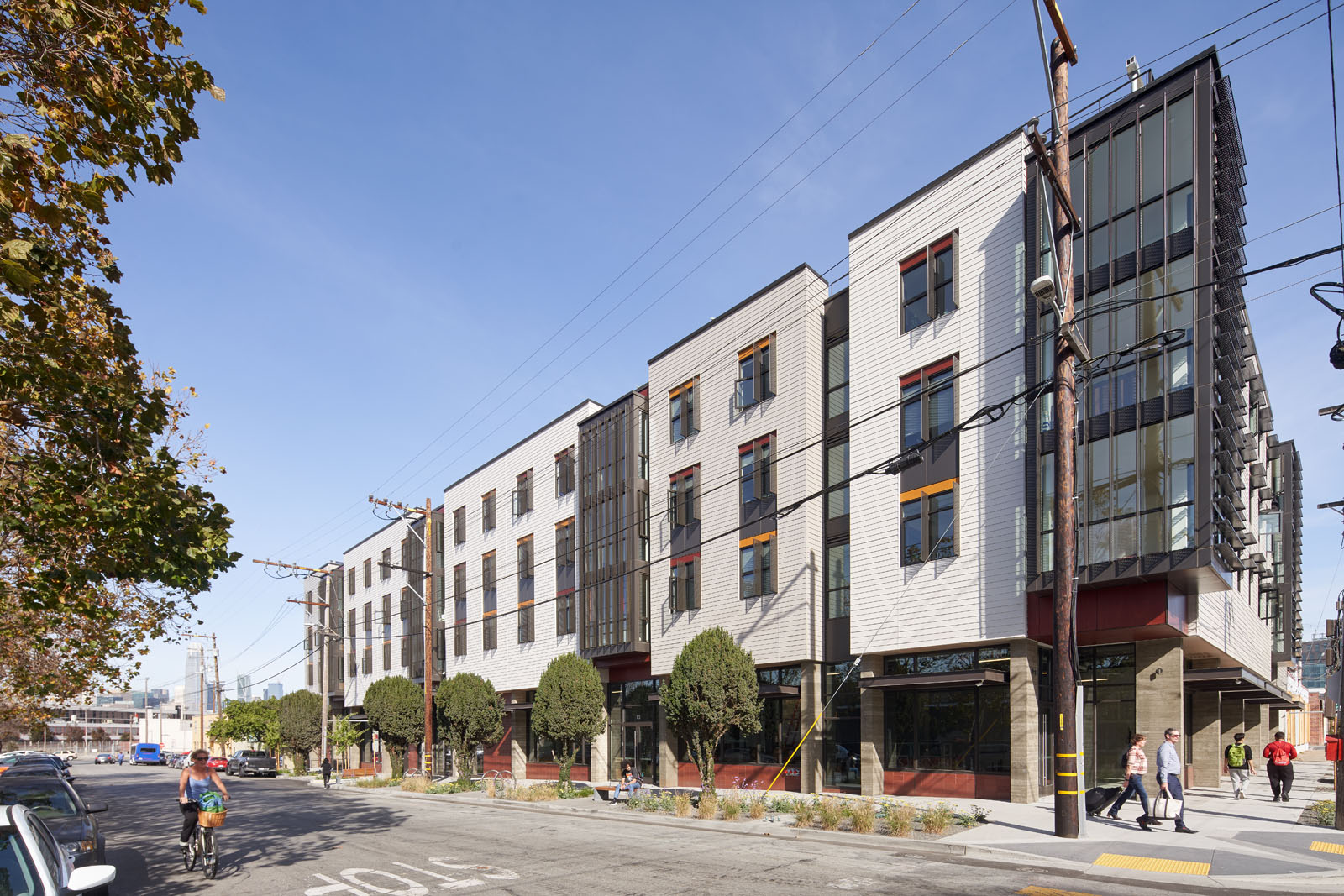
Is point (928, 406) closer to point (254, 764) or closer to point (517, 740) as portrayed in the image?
point (517, 740)

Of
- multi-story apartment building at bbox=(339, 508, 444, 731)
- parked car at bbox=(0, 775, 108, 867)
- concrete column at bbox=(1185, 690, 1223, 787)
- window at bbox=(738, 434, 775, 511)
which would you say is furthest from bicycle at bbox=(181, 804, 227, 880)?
multi-story apartment building at bbox=(339, 508, 444, 731)

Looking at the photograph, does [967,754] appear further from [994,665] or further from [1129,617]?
[1129,617]

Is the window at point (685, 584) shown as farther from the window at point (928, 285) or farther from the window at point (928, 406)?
the window at point (928, 285)

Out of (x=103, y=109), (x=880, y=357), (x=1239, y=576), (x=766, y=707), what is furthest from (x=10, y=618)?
(x=1239, y=576)

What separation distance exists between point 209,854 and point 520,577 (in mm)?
30551

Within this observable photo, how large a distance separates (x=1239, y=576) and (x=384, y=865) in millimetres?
26061

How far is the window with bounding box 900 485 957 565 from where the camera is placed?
23.5m

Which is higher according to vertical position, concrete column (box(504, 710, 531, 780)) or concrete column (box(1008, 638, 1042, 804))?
concrete column (box(1008, 638, 1042, 804))

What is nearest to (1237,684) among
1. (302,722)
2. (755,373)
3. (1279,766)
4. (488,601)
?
(1279,766)

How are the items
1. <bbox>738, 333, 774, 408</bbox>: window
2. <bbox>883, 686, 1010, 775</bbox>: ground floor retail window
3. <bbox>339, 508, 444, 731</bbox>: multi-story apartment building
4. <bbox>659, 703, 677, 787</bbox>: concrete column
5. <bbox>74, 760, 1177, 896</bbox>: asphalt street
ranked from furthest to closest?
<bbox>339, 508, 444, 731</bbox>: multi-story apartment building → <bbox>659, 703, 677, 787</bbox>: concrete column → <bbox>738, 333, 774, 408</bbox>: window → <bbox>883, 686, 1010, 775</bbox>: ground floor retail window → <bbox>74, 760, 1177, 896</bbox>: asphalt street

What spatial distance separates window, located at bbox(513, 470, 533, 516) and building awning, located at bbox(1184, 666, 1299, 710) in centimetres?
2831

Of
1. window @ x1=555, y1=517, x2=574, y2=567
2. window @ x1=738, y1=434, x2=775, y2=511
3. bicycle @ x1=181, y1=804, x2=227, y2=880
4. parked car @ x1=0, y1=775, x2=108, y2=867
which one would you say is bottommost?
bicycle @ x1=181, y1=804, x2=227, y2=880

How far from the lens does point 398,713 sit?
4053cm

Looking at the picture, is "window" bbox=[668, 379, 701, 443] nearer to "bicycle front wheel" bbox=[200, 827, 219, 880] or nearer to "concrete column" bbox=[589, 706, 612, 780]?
"concrete column" bbox=[589, 706, 612, 780]
